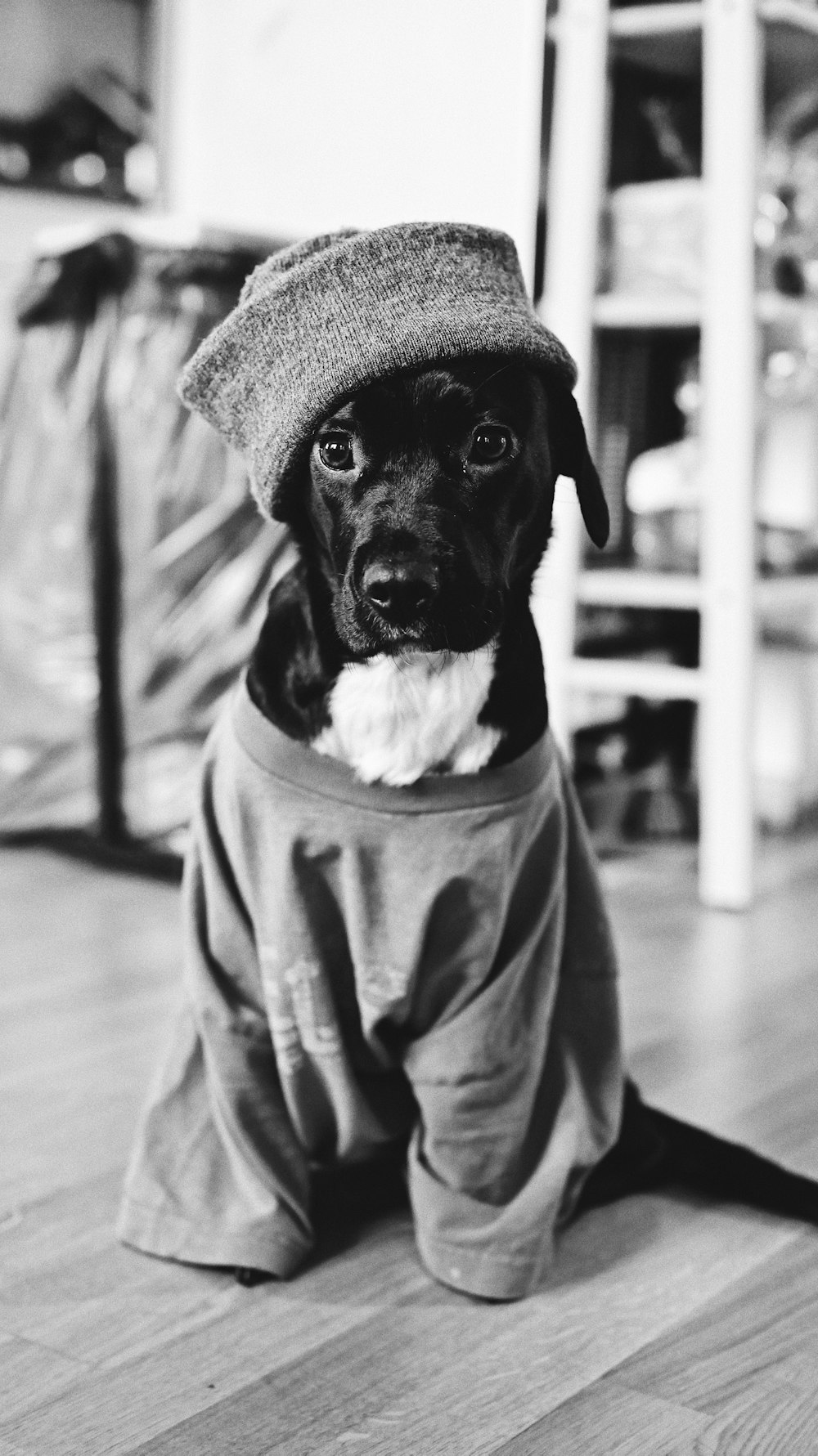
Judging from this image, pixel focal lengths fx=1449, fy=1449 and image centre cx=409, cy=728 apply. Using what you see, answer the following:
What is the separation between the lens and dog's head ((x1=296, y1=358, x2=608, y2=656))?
0.90 m

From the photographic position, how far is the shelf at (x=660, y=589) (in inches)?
82.1

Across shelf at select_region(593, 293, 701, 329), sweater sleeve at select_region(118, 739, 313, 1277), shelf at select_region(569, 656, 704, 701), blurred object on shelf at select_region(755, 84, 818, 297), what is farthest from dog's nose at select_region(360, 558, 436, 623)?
blurred object on shelf at select_region(755, 84, 818, 297)

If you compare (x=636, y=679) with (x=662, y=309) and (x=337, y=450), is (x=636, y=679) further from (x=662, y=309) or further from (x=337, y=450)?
(x=337, y=450)

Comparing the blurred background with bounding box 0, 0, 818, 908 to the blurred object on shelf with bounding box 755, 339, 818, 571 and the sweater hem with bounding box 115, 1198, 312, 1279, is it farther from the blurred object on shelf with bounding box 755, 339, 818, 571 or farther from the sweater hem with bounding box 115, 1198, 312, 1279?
the sweater hem with bounding box 115, 1198, 312, 1279

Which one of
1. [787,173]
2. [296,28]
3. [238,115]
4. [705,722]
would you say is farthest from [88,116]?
[705,722]

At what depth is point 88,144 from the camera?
2.82 meters

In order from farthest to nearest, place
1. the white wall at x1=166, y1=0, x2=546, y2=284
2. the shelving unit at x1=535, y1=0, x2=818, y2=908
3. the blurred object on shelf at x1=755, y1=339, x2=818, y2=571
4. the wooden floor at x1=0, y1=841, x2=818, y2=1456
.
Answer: the blurred object on shelf at x1=755, y1=339, x2=818, y2=571, the white wall at x1=166, y1=0, x2=546, y2=284, the shelving unit at x1=535, y1=0, x2=818, y2=908, the wooden floor at x1=0, y1=841, x2=818, y2=1456

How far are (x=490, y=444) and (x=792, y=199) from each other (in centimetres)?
151

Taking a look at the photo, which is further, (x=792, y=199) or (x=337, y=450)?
(x=792, y=199)

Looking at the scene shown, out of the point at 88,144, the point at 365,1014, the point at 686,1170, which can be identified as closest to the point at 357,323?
the point at 365,1014

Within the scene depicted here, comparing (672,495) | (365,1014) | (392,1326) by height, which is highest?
(672,495)

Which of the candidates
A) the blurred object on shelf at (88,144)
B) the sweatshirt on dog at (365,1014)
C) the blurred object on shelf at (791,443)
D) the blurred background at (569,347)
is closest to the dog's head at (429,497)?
the sweatshirt on dog at (365,1014)

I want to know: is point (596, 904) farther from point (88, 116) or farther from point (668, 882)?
point (88, 116)

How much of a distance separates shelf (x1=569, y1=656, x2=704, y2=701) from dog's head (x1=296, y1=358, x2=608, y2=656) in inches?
44.2
